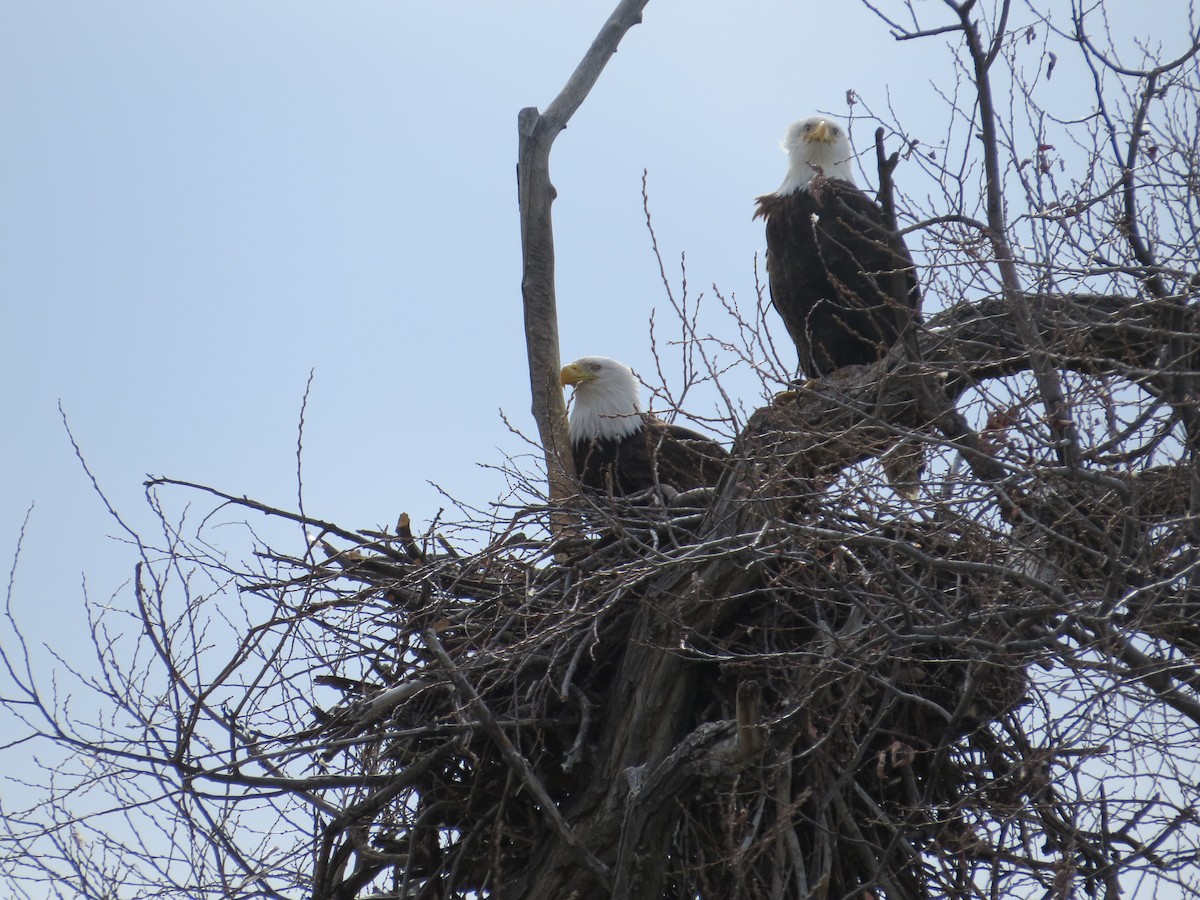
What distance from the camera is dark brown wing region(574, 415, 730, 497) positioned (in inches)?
234

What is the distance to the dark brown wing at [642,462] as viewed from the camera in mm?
5938

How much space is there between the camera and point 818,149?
22.2 ft

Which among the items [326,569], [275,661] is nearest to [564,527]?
[326,569]

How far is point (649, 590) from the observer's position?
433cm

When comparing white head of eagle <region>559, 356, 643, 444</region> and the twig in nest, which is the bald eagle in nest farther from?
the twig in nest

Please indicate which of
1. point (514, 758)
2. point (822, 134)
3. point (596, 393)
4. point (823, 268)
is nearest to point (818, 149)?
point (822, 134)

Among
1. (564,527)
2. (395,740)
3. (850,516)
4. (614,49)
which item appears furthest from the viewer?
(614,49)

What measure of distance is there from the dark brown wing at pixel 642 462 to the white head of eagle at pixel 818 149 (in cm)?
135

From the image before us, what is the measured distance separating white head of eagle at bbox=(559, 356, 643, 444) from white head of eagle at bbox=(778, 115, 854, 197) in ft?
3.94

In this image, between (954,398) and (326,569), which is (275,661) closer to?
(326,569)

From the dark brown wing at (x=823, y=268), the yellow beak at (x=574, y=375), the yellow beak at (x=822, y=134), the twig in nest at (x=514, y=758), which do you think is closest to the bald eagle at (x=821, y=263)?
the dark brown wing at (x=823, y=268)

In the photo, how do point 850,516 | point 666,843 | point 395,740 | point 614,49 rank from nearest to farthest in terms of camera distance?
point 850,516
point 666,843
point 395,740
point 614,49

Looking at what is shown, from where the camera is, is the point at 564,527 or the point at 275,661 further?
the point at 564,527

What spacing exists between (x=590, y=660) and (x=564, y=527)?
464mm
